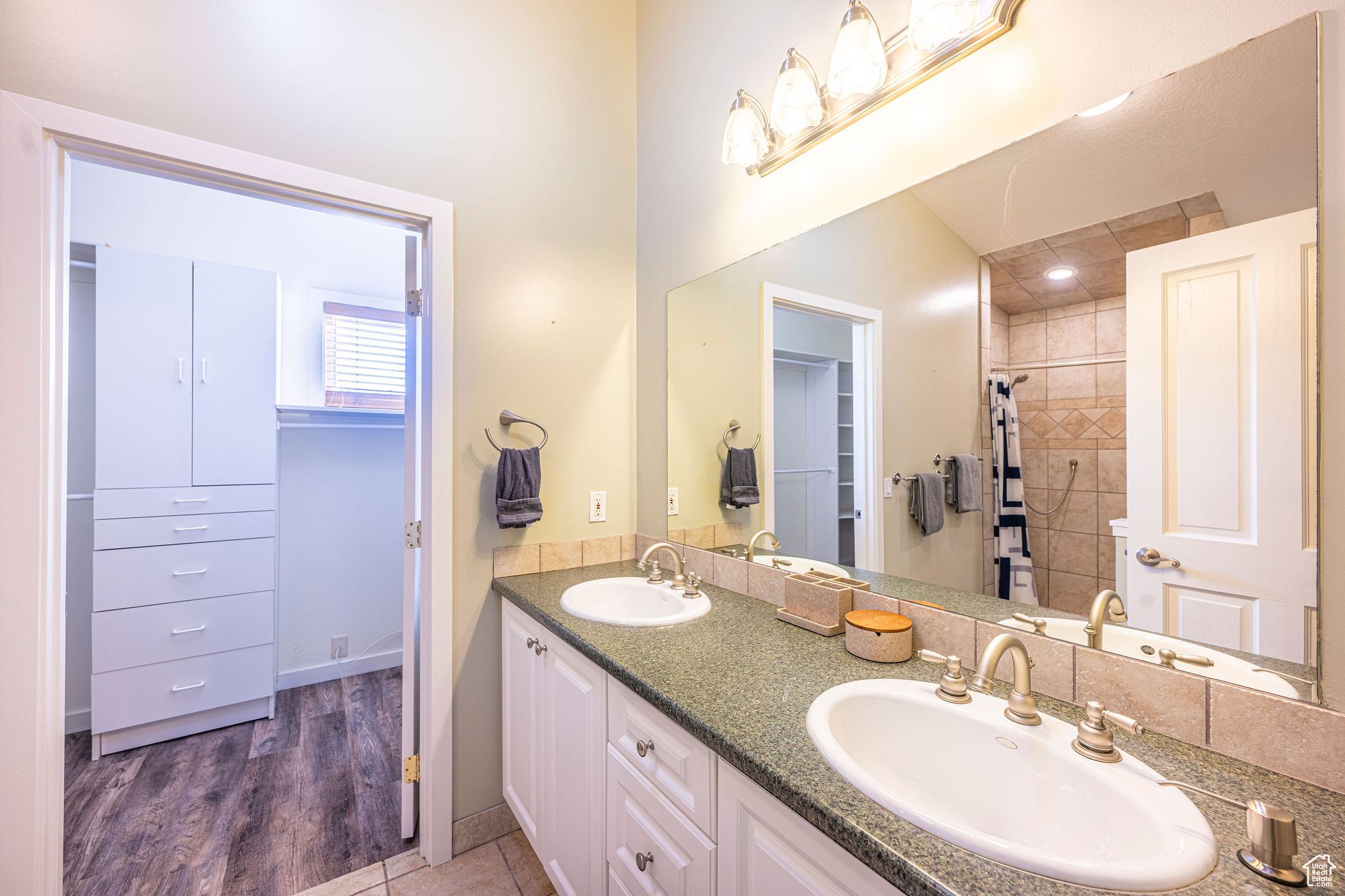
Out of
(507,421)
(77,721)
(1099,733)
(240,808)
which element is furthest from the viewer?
(77,721)

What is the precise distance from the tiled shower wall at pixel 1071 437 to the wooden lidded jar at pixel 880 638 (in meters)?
0.19

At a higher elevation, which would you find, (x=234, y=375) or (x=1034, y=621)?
(x=234, y=375)

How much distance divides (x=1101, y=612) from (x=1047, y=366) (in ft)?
1.42

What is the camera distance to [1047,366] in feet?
3.19

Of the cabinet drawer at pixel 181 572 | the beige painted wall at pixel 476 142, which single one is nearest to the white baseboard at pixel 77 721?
the cabinet drawer at pixel 181 572

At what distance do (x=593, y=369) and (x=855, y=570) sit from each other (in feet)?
3.89

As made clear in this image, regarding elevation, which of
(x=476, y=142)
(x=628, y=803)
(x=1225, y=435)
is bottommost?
(x=628, y=803)

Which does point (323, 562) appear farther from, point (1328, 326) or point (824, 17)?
point (1328, 326)

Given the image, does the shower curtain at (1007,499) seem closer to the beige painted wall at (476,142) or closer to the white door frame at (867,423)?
the white door frame at (867,423)

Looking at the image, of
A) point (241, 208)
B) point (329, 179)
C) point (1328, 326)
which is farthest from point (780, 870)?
point (241, 208)

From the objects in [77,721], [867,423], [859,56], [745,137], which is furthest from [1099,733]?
[77,721]

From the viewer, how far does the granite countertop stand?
0.54 metres

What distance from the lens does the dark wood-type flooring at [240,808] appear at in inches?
63.9

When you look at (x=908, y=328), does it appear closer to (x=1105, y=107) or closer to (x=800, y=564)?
(x=1105, y=107)
